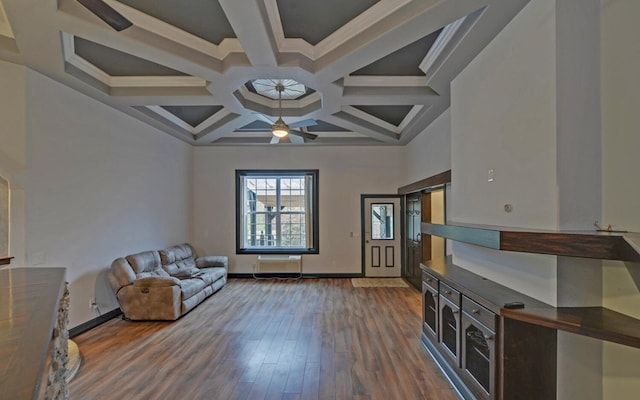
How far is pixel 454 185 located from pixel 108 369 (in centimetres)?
431

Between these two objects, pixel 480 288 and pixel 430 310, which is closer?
pixel 480 288

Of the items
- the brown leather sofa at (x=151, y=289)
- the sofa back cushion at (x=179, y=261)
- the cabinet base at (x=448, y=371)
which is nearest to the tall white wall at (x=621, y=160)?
the cabinet base at (x=448, y=371)

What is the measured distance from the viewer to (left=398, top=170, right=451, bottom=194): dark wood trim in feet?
15.3

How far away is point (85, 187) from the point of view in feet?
13.7

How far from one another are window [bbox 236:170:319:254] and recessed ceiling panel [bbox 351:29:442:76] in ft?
12.3

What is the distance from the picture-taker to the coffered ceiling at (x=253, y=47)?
262 cm

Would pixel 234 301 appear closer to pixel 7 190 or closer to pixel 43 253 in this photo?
pixel 43 253

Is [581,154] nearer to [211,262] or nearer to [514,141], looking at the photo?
[514,141]

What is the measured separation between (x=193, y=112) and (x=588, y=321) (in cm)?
619

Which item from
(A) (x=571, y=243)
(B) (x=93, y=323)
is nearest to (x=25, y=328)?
(A) (x=571, y=243)

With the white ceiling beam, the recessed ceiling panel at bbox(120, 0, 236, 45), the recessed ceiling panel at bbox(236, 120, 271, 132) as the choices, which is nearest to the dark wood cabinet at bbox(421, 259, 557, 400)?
the white ceiling beam

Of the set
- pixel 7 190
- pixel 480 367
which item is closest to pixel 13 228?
pixel 7 190

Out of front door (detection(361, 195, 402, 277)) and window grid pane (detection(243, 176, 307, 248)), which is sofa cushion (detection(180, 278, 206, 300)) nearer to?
window grid pane (detection(243, 176, 307, 248))

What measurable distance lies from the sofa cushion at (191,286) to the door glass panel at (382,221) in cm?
400
